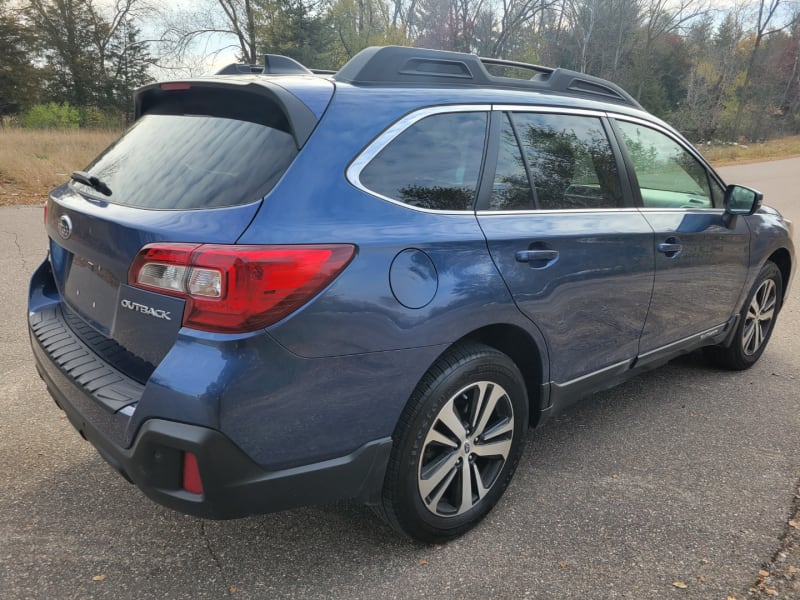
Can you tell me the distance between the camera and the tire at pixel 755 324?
14.1ft

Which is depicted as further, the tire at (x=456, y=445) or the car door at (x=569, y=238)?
the car door at (x=569, y=238)

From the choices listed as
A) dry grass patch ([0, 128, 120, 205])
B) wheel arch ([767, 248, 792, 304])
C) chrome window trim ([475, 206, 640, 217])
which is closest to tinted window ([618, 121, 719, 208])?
chrome window trim ([475, 206, 640, 217])

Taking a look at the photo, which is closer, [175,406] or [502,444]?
[175,406]

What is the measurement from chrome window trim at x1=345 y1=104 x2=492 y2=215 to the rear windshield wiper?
0.98 metres

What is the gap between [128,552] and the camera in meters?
2.36

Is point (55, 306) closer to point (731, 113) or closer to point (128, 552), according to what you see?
point (128, 552)

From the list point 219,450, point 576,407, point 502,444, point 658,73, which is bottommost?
point 576,407

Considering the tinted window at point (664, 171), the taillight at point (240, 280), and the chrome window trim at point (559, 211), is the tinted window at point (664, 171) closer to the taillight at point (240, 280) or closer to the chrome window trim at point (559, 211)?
the chrome window trim at point (559, 211)

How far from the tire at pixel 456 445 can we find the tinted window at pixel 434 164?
595 mm

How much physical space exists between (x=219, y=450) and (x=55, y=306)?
136 centimetres

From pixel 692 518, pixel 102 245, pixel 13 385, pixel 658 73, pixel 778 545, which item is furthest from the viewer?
pixel 658 73

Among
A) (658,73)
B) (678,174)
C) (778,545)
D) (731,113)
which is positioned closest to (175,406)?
(778,545)

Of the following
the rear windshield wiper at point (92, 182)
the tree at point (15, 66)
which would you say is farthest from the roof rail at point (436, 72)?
the tree at point (15, 66)

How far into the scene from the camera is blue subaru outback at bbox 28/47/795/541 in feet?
6.08
